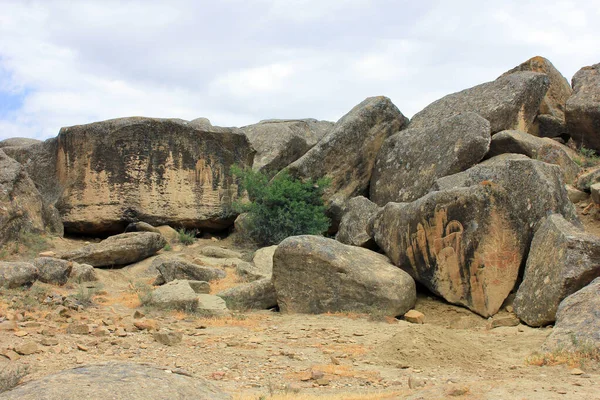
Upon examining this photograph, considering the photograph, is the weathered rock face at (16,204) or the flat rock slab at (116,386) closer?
the flat rock slab at (116,386)

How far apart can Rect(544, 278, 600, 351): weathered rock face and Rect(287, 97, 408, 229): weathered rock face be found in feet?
30.6

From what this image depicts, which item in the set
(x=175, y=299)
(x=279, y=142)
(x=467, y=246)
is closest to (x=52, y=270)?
(x=175, y=299)

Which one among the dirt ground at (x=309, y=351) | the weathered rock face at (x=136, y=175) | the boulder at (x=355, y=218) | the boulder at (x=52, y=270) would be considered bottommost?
the dirt ground at (x=309, y=351)

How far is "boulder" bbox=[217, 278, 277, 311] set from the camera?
11.2 metres

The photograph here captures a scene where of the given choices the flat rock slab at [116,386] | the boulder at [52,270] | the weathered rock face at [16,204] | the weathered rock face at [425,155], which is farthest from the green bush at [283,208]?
the flat rock slab at [116,386]

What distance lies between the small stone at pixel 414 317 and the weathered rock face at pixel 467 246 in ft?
1.98

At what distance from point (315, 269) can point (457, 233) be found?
2286 millimetres

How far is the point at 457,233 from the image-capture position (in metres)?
10.7

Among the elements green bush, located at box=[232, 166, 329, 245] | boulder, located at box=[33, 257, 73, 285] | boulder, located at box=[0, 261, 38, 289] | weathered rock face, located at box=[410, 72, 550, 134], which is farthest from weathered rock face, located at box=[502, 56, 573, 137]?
boulder, located at box=[0, 261, 38, 289]

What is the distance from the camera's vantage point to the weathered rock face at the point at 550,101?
59.2 ft

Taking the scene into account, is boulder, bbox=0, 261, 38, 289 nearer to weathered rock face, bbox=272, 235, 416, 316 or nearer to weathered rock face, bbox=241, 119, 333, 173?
weathered rock face, bbox=272, 235, 416, 316

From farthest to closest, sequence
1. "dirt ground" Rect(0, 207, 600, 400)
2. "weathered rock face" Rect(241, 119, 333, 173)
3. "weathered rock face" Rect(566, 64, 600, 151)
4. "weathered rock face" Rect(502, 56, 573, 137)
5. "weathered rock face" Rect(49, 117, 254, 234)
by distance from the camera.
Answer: "weathered rock face" Rect(241, 119, 333, 173) → "weathered rock face" Rect(502, 56, 573, 137) → "weathered rock face" Rect(49, 117, 254, 234) → "weathered rock face" Rect(566, 64, 600, 151) → "dirt ground" Rect(0, 207, 600, 400)

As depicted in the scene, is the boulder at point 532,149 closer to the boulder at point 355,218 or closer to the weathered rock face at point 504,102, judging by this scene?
the weathered rock face at point 504,102

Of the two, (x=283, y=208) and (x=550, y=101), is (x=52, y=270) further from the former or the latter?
(x=550, y=101)
